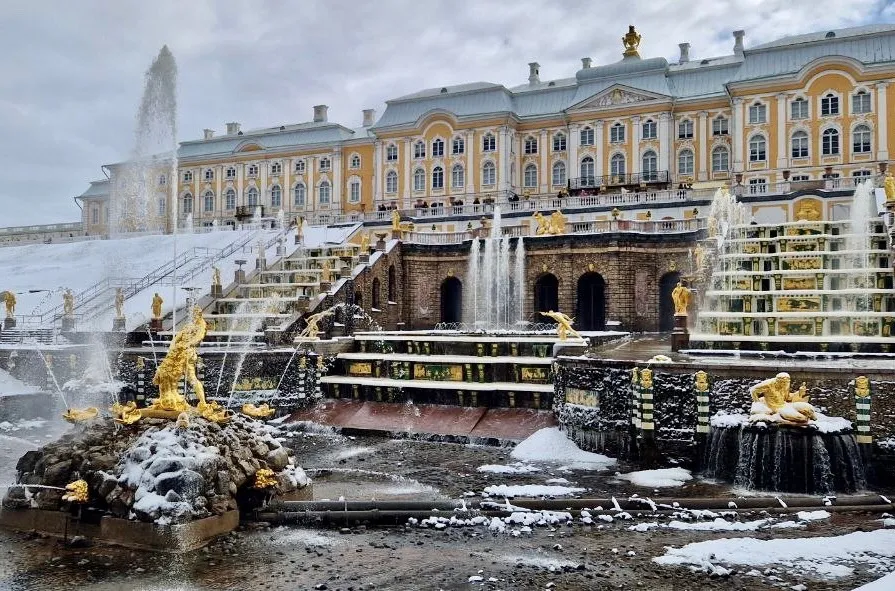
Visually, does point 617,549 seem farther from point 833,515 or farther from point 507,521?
point 833,515

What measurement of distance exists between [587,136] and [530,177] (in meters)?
5.48

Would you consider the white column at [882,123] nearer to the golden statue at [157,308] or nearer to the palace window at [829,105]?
the palace window at [829,105]

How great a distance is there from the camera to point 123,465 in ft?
39.2

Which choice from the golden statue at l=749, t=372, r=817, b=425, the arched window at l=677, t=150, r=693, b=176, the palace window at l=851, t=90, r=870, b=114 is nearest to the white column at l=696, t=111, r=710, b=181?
the arched window at l=677, t=150, r=693, b=176

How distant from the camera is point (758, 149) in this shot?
159 feet

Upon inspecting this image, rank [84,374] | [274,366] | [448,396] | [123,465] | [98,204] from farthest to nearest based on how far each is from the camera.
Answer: [98,204]
[84,374]
[274,366]
[448,396]
[123,465]

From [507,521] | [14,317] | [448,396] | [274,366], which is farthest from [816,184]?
[14,317]

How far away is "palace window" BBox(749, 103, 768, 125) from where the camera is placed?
48094 millimetres

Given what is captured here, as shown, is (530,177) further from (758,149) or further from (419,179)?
(758,149)

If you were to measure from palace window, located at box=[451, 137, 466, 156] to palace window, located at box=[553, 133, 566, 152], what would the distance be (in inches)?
272

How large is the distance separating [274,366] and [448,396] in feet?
19.6

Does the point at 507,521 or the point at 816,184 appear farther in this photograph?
the point at 816,184

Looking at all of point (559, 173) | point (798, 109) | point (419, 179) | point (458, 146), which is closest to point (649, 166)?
point (559, 173)

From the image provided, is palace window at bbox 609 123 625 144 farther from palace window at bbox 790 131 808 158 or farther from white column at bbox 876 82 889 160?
white column at bbox 876 82 889 160
